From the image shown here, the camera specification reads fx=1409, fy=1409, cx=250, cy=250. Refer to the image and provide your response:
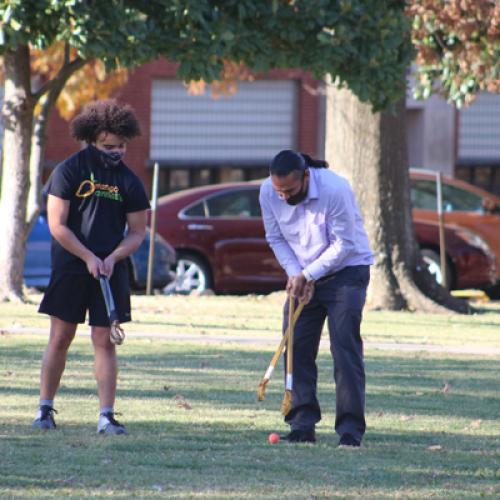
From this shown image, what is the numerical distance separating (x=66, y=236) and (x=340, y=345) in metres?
1.52

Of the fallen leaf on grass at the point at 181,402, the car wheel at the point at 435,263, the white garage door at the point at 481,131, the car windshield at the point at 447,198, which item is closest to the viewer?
the fallen leaf on grass at the point at 181,402

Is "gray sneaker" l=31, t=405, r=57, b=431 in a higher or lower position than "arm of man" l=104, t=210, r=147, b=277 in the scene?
lower

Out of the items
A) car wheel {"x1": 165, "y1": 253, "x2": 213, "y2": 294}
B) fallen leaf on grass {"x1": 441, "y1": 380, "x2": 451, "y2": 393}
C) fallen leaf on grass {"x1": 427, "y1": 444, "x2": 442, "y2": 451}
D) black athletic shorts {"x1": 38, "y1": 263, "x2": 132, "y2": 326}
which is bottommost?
car wheel {"x1": 165, "y1": 253, "x2": 213, "y2": 294}

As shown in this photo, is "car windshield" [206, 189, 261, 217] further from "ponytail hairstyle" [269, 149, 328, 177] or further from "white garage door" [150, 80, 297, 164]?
"ponytail hairstyle" [269, 149, 328, 177]

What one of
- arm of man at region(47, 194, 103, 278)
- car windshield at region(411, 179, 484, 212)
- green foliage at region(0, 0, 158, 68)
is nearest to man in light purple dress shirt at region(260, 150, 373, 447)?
arm of man at region(47, 194, 103, 278)

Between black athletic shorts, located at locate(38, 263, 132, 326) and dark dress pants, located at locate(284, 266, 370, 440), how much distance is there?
2.89 ft

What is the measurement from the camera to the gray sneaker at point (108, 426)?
24.2ft

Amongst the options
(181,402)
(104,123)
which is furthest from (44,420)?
(104,123)

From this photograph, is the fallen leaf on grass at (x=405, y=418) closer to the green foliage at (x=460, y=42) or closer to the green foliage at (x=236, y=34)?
the green foliage at (x=236, y=34)

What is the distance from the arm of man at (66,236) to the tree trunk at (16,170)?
8118 mm

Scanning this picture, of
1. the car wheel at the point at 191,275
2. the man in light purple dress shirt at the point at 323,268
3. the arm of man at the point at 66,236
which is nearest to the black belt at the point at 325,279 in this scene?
the man in light purple dress shirt at the point at 323,268

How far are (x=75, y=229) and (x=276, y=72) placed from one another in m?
22.5

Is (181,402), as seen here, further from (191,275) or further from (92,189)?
(191,275)

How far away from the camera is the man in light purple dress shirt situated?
7.17 metres
